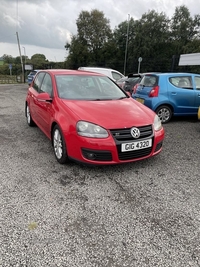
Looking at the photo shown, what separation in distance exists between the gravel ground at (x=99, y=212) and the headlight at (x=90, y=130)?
631 mm

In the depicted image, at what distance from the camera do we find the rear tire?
20.2 feet

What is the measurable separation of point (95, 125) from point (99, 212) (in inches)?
46.2

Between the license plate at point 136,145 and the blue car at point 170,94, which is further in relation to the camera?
the blue car at point 170,94

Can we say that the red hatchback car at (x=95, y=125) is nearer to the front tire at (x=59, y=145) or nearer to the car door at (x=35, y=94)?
the front tire at (x=59, y=145)

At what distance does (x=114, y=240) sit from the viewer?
1999 millimetres

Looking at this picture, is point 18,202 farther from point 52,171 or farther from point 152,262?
point 152,262

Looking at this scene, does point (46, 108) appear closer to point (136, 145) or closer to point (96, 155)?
point (96, 155)

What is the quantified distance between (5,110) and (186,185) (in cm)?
705

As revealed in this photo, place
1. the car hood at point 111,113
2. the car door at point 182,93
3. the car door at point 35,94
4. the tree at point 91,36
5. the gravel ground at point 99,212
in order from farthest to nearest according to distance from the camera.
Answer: the tree at point 91,36
the car door at point 182,93
the car door at point 35,94
the car hood at point 111,113
the gravel ground at point 99,212

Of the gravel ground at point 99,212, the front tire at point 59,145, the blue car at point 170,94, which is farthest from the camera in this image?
the blue car at point 170,94

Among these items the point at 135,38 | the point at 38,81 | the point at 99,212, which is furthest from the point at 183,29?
the point at 99,212

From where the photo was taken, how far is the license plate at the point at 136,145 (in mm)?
3016

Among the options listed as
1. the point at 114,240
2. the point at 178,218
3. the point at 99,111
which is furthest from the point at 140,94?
the point at 114,240

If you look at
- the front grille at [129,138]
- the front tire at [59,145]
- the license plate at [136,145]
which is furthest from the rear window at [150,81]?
the front tire at [59,145]
